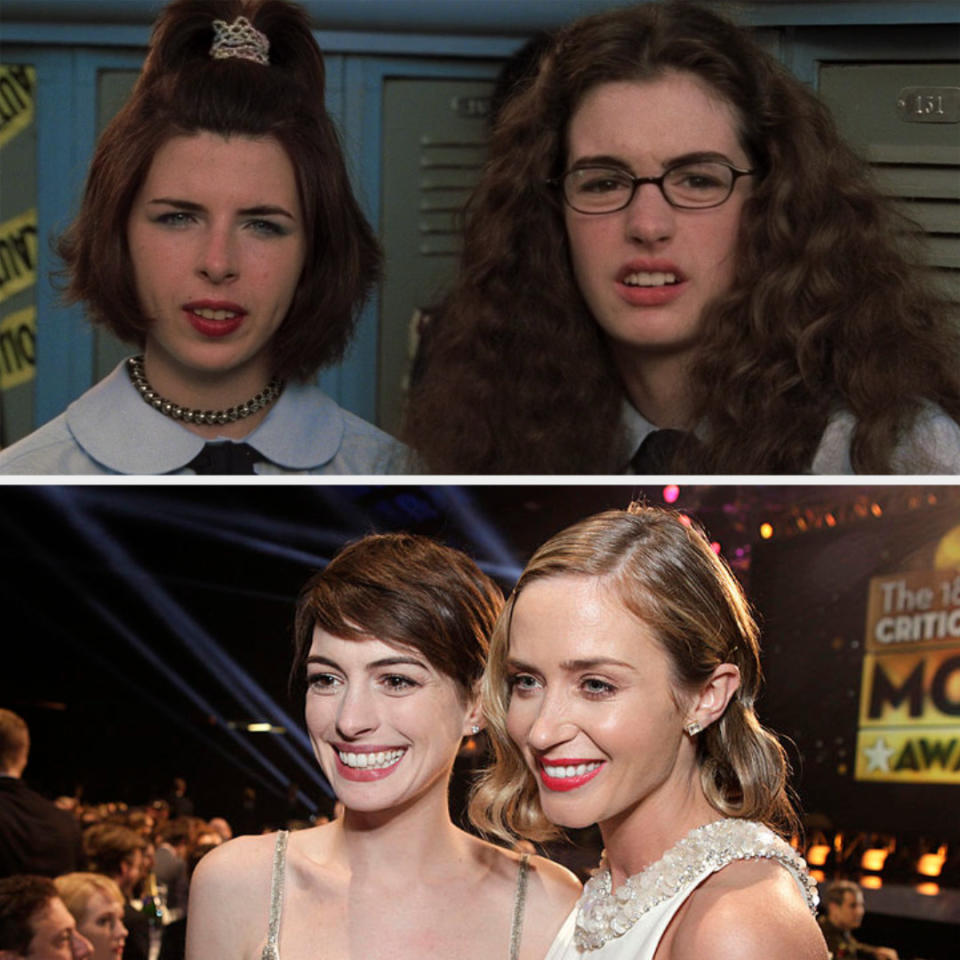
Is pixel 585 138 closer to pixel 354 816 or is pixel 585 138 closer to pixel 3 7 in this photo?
pixel 3 7

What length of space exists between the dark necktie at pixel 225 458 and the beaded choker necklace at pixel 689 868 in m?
0.81

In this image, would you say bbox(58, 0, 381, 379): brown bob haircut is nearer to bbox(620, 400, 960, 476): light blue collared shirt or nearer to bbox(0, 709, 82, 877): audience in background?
bbox(620, 400, 960, 476): light blue collared shirt

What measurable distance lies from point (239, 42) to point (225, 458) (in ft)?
1.89

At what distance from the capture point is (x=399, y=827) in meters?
2.04

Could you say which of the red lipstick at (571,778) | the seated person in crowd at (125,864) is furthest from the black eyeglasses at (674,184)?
the seated person in crowd at (125,864)

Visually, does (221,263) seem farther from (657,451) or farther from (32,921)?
(32,921)

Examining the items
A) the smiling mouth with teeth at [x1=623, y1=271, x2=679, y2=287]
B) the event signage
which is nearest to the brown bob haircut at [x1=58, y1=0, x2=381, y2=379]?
the smiling mouth with teeth at [x1=623, y1=271, x2=679, y2=287]

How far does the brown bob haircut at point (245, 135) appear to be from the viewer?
198cm

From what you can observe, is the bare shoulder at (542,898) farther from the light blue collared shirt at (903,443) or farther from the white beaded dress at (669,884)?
the light blue collared shirt at (903,443)

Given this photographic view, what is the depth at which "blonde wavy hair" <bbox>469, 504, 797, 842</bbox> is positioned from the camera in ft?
5.65

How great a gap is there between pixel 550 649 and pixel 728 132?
0.75 metres

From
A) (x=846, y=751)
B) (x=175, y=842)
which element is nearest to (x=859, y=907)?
(x=846, y=751)

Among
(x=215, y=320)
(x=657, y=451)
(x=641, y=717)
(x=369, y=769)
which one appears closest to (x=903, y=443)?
(x=657, y=451)

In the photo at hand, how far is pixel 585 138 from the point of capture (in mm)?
2045
